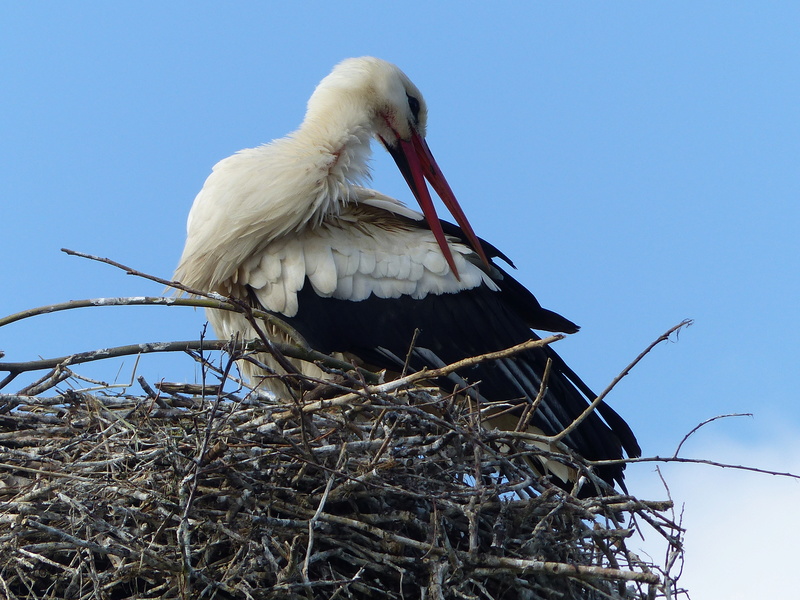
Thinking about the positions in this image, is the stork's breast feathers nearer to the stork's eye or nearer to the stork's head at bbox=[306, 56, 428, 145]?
the stork's head at bbox=[306, 56, 428, 145]

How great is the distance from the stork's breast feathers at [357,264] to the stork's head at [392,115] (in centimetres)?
7

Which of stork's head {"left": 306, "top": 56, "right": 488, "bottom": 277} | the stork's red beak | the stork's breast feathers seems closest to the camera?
the stork's breast feathers

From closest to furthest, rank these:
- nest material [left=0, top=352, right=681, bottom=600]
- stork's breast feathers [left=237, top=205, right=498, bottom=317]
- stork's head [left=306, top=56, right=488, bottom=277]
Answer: nest material [left=0, top=352, right=681, bottom=600] → stork's breast feathers [left=237, top=205, right=498, bottom=317] → stork's head [left=306, top=56, right=488, bottom=277]

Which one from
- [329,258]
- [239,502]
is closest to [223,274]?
[329,258]

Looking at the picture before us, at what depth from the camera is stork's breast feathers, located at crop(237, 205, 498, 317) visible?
3.97 m

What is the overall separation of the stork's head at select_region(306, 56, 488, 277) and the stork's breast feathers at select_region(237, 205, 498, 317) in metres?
0.07

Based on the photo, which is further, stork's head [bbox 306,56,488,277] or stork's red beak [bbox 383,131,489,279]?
stork's red beak [bbox 383,131,489,279]

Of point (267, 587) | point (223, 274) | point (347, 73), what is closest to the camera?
point (267, 587)

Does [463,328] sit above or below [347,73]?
below

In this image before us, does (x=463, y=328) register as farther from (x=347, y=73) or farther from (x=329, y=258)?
(x=347, y=73)

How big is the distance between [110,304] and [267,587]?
32.4 inches

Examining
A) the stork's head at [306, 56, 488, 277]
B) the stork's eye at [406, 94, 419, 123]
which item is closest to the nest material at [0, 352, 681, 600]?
the stork's head at [306, 56, 488, 277]

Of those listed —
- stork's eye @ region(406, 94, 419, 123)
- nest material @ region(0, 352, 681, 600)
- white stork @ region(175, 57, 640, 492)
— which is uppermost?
stork's eye @ region(406, 94, 419, 123)

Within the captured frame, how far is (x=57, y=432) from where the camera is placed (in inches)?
129
